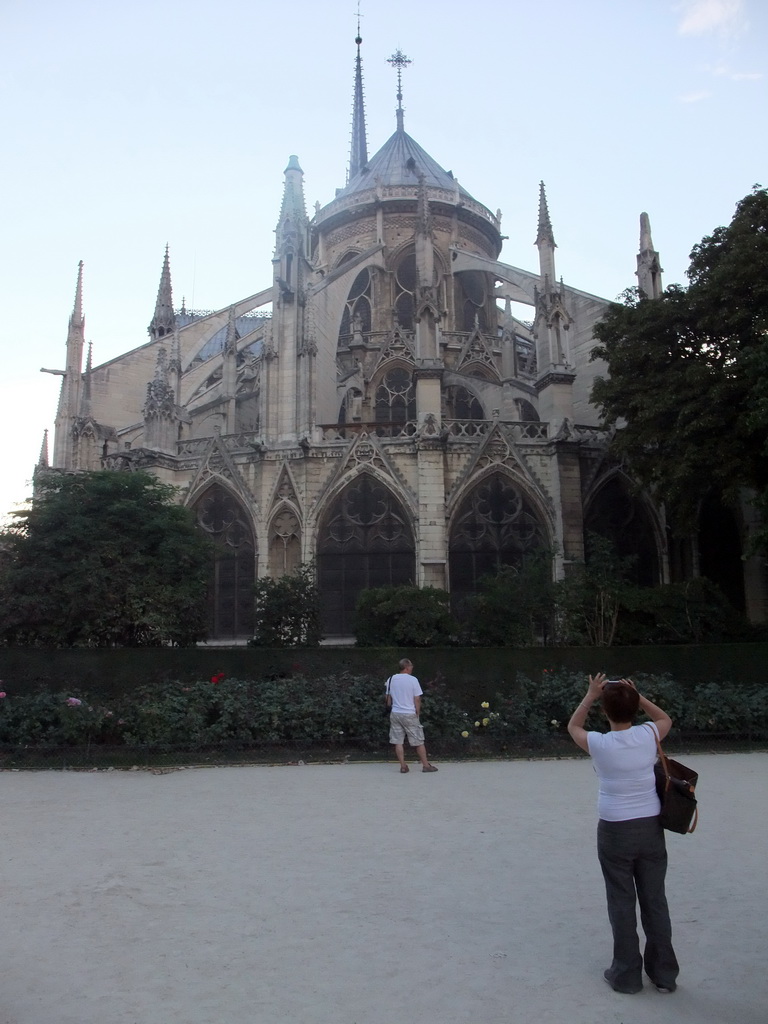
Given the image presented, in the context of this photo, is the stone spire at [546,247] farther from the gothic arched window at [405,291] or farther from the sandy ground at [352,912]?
the sandy ground at [352,912]

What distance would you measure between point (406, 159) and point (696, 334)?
24125mm

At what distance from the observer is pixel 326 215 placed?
38000 mm

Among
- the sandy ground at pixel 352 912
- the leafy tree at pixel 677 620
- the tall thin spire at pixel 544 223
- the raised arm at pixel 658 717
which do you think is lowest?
A: the sandy ground at pixel 352 912

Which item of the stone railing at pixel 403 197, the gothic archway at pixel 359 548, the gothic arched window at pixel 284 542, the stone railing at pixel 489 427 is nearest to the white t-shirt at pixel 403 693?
the gothic archway at pixel 359 548

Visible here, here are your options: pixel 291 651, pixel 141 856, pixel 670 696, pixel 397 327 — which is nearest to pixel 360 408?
pixel 397 327

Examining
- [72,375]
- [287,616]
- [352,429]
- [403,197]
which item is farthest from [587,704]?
[403,197]

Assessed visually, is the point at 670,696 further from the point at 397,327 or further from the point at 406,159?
the point at 406,159

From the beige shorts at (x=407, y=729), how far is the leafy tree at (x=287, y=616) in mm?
8880

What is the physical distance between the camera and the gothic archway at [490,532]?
24.2 m

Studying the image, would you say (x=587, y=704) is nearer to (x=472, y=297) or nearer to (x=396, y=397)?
(x=396, y=397)

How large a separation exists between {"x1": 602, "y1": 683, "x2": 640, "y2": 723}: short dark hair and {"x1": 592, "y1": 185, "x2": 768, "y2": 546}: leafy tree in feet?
44.3

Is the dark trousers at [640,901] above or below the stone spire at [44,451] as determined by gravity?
below

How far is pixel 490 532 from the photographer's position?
24.4 metres

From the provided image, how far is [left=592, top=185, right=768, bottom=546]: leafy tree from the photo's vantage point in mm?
17797
